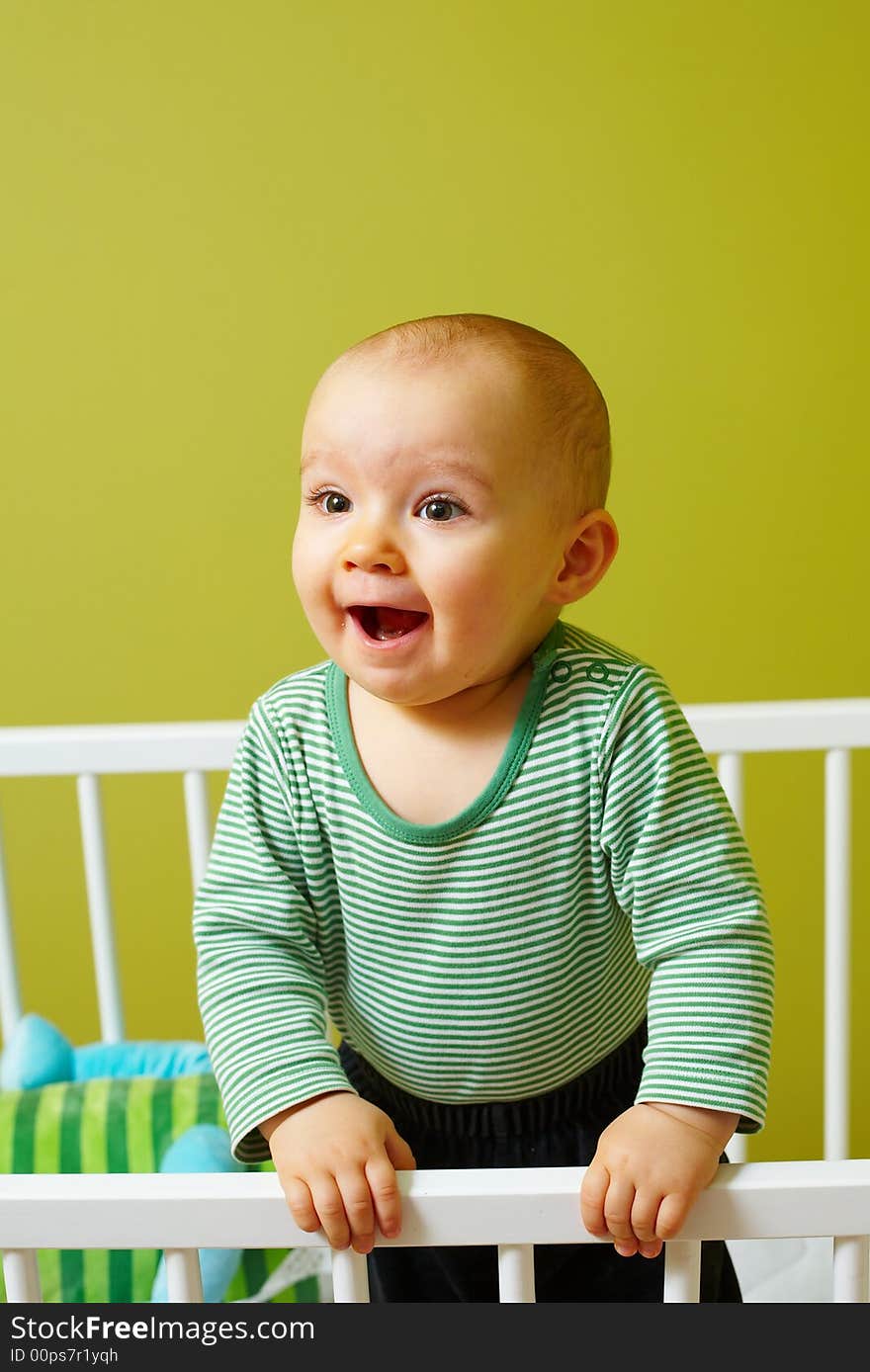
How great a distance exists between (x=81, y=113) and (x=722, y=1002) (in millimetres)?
1207

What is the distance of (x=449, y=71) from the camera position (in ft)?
5.00

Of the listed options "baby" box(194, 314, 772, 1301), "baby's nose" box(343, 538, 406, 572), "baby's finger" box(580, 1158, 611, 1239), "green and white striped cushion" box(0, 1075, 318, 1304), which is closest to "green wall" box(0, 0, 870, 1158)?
"green and white striped cushion" box(0, 1075, 318, 1304)

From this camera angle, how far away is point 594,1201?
641mm

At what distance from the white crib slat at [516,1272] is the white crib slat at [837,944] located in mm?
581

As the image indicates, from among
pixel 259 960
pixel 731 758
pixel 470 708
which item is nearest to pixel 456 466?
pixel 470 708

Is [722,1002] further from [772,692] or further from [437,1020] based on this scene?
[772,692]

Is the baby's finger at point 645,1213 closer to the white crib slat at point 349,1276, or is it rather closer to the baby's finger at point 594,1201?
the baby's finger at point 594,1201

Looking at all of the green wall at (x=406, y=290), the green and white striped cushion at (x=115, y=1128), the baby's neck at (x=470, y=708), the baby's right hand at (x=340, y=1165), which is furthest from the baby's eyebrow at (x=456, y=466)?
the green wall at (x=406, y=290)

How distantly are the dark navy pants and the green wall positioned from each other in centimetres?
86

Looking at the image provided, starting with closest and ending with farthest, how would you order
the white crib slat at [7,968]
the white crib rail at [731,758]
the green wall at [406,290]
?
the white crib rail at [731,758]
the white crib slat at [7,968]
the green wall at [406,290]

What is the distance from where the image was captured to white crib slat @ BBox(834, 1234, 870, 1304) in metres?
0.66

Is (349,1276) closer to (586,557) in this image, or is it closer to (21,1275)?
(21,1275)

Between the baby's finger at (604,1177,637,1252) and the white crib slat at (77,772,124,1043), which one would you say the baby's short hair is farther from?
the white crib slat at (77,772,124,1043)

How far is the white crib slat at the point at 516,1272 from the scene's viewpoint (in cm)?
65
